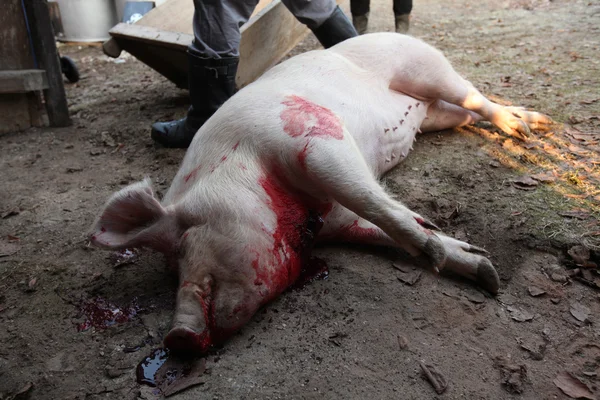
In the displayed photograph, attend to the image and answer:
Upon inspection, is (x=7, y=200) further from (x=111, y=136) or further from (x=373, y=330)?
(x=373, y=330)

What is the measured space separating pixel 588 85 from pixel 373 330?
11.1ft

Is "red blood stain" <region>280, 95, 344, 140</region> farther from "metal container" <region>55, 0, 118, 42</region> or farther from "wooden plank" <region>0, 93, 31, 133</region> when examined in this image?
"metal container" <region>55, 0, 118, 42</region>

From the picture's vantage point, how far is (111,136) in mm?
4078

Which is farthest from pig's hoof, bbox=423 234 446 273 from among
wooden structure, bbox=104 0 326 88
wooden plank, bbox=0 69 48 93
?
wooden plank, bbox=0 69 48 93

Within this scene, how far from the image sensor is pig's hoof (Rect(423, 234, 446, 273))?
77.9 inches

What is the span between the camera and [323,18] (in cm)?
370

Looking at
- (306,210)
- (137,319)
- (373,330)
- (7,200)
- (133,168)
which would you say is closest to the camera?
(373,330)

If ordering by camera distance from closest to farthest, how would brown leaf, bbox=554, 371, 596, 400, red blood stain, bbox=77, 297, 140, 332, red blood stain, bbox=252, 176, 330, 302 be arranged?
brown leaf, bbox=554, 371, 596, 400, red blood stain, bbox=252, 176, 330, 302, red blood stain, bbox=77, 297, 140, 332

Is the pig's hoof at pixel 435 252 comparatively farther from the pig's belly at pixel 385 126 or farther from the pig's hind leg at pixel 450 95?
the pig's hind leg at pixel 450 95

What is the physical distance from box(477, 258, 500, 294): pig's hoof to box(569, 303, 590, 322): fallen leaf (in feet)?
0.96

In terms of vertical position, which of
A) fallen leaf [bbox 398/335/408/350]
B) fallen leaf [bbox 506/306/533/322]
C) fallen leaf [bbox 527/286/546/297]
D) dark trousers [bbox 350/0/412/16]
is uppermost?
dark trousers [bbox 350/0/412/16]

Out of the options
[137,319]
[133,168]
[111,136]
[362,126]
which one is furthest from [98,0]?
[137,319]

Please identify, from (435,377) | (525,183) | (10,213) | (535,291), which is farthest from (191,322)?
(525,183)

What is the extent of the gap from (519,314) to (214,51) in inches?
92.0
